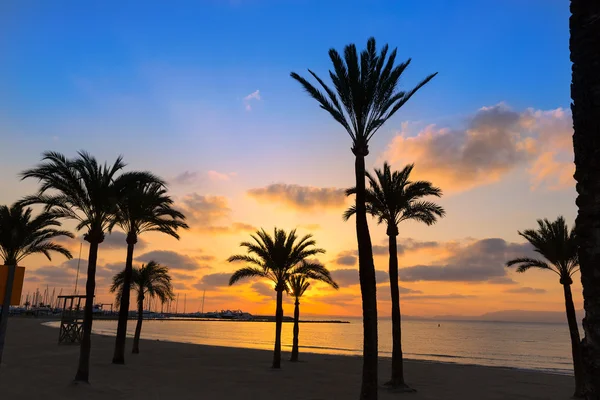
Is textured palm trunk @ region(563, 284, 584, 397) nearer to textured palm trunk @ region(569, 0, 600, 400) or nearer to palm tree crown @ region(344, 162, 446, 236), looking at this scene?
palm tree crown @ region(344, 162, 446, 236)

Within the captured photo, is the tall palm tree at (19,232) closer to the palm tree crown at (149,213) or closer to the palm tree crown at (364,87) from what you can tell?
the palm tree crown at (149,213)

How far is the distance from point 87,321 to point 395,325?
1325 centimetres

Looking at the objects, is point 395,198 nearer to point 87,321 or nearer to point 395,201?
point 395,201

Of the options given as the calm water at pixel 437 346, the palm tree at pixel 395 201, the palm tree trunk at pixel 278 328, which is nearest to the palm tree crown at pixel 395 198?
the palm tree at pixel 395 201

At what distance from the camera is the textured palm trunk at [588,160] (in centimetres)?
468

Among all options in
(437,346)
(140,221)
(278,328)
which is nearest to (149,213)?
(140,221)

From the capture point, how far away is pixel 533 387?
24156mm

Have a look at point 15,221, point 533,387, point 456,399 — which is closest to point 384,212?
point 456,399

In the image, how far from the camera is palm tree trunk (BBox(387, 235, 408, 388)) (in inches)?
776

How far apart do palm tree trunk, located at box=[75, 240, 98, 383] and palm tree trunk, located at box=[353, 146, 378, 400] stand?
34.2ft

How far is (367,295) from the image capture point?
1493cm

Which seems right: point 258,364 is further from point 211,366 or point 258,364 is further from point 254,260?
point 254,260

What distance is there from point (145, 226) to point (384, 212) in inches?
539

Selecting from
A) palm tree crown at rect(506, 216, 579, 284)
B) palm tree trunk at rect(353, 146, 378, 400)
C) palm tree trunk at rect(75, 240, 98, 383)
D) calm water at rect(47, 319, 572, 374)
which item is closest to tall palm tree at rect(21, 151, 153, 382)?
palm tree trunk at rect(75, 240, 98, 383)
